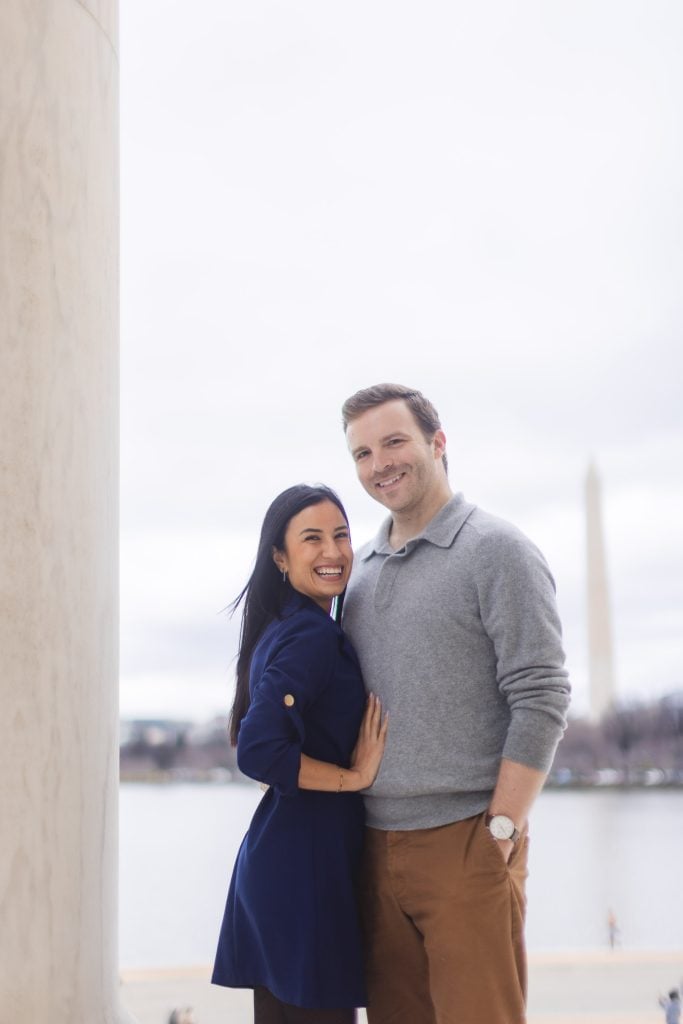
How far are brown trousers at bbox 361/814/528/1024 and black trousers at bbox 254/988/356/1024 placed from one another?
312 millimetres

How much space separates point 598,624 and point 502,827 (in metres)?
55.2

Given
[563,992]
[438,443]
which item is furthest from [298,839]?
[563,992]

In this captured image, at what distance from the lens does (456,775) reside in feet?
17.5

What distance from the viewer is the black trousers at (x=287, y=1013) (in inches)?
205

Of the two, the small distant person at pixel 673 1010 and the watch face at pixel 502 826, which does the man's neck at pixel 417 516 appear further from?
the small distant person at pixel 673 1010

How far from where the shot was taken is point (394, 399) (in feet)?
19.2

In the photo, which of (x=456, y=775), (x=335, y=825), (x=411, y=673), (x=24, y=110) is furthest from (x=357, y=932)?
(x=24, y=110)

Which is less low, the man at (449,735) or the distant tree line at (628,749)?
the man at (449,735)

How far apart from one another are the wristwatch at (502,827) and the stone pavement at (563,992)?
13089 mm

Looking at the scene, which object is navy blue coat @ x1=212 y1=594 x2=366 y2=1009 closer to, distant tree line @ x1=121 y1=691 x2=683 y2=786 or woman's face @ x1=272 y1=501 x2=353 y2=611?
woman's face @ x1=272 y1=501 x2=353 y2=611

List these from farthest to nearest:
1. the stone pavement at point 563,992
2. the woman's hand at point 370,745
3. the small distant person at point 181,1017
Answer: the stone pavement at point 563,992 → the small distant person at point 181,1017 → the woman's hand at point 370,745

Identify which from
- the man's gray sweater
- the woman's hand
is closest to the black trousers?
the man's gray sweater

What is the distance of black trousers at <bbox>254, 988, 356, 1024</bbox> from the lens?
5211 millimetres

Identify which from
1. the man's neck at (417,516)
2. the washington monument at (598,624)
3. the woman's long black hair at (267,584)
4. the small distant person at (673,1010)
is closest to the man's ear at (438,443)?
the man's neck at (417,516)
